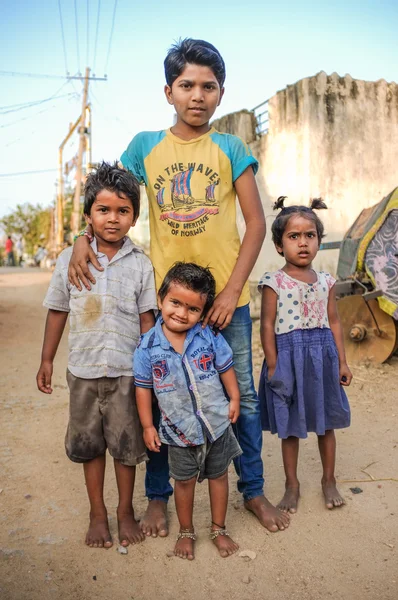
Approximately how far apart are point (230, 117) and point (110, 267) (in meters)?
7.31

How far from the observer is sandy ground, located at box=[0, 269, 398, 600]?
187 centimetres

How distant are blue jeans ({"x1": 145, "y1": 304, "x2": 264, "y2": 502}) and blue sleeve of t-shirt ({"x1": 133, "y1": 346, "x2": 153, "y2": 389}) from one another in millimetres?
216

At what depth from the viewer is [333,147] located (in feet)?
24.4

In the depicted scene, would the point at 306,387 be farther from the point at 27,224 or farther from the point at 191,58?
the point at 27,224

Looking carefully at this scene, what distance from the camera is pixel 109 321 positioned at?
2094 millimetres

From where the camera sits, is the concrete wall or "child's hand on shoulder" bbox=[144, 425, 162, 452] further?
the concrete wall

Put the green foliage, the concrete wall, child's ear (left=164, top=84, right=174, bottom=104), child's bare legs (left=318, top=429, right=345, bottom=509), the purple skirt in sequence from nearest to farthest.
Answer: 1. child's ear (left=164, top=84, right=174, bottom=104)
2. the purple skirt
3. child's bare legs (left=318, top=429, right=345, bottom=509)
4. the concrete wall
5. the green foliage

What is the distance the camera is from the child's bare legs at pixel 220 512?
2076mm

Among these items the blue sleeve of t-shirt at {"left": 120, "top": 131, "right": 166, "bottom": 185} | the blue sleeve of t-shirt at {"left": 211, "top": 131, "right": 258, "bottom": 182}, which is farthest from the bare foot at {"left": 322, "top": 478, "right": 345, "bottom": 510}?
the blue sleeve of t-shirt at {"left": 120, "top": 131, "right": 166, "bottom": 185}

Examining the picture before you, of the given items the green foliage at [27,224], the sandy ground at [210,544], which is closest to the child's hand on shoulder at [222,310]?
the sandy ground at [210,544]

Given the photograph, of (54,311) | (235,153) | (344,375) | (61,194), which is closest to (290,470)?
(344,375)

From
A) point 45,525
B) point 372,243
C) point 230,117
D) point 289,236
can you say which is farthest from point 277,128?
point 45,525

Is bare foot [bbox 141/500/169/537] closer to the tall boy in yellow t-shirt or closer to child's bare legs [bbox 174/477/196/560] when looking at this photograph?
the tall boy in yellow t-shirt

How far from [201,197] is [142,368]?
769 mm
